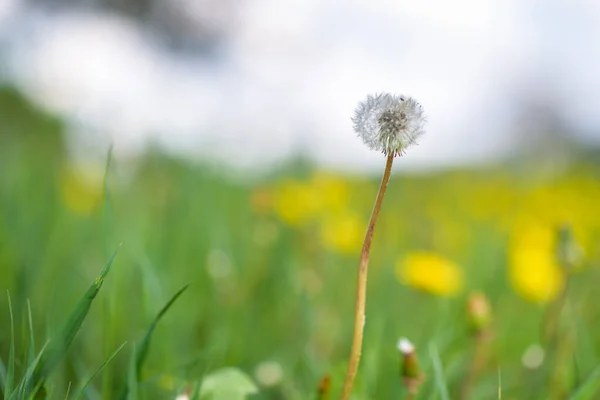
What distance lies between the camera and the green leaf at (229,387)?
27.6 inches

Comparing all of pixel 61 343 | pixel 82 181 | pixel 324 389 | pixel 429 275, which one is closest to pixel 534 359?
pixel 429 275

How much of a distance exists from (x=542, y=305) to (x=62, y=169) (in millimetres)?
2077

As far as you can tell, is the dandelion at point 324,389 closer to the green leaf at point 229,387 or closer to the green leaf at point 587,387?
the green leaf at point 229,387

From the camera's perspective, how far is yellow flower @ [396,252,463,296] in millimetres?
1405

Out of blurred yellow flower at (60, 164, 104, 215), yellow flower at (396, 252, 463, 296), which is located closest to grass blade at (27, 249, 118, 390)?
yellow flower at (396, 252, 463, 296)

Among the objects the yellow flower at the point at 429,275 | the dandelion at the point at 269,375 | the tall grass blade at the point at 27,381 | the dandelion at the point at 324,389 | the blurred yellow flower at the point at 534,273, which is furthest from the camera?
the blurred yellow flower at the point at 534,273

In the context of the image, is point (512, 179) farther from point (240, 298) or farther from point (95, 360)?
point (95, 360)

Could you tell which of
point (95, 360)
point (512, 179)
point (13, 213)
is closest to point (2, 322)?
point (95, 360)

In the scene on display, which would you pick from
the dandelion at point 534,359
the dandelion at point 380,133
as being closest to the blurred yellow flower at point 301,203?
the dandelion at point 534,359

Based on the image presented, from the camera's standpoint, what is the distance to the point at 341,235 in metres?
1.69

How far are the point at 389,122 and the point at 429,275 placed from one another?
903 millimetres

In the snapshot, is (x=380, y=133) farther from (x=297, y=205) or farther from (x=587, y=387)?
(x=297, y=205)

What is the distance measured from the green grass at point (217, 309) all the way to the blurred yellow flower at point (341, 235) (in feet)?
0.10

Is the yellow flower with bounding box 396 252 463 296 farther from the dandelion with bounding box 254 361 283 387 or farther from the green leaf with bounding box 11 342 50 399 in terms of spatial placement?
the green leaf with bounding box 11 342 50 399
